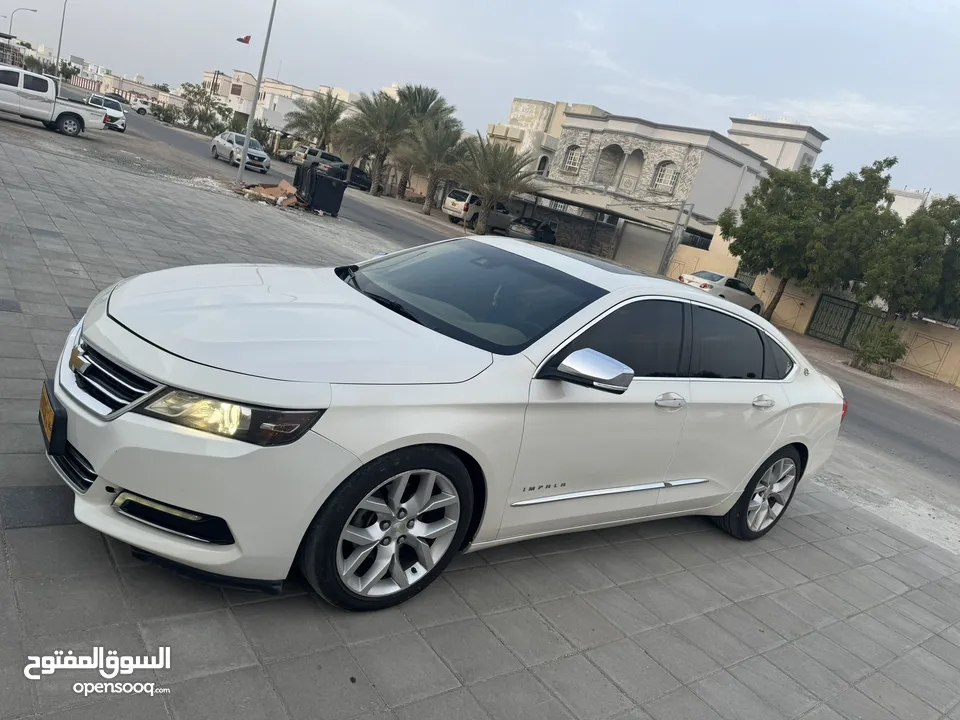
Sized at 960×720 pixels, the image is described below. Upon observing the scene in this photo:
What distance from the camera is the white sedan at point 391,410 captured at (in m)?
2.55

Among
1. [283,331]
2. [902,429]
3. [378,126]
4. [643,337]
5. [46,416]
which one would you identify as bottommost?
[902,429]

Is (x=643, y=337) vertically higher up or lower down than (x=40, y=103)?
higher up

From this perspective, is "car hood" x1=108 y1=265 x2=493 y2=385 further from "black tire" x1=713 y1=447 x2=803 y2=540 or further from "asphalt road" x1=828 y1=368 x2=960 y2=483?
"asphalt road" x1=828 y1=368 x2=960 y2=483

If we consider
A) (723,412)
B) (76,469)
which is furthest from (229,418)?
(723,412)

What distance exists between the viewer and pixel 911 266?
20.4 m

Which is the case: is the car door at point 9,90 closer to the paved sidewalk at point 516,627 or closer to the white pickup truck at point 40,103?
the white pickup truck at point 40,103

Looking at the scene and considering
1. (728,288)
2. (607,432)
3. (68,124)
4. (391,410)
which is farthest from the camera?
(728,288)

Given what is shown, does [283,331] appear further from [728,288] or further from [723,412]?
[728,288]

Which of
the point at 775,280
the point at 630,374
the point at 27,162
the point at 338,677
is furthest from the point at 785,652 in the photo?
the point at 775,280

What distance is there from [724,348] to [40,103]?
25.0 meters

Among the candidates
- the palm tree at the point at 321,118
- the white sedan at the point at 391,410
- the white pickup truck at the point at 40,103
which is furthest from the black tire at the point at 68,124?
the palm tree at the point at 321,118

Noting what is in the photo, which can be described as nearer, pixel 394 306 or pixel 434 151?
pixel 394 306

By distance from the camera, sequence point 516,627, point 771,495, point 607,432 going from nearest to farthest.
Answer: point 516,627 < point 607,432 < point 771,495

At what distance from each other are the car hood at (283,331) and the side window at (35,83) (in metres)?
23.5
